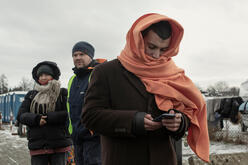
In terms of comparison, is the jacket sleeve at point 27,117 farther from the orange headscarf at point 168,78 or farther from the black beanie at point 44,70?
the orange headscarf at point 168,78

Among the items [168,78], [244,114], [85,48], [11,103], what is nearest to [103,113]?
[168,78]

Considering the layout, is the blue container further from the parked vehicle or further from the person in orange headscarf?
the person in orange headscarf

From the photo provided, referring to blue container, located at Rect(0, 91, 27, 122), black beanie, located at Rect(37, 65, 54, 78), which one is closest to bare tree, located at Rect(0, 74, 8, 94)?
blue container, located at Rect(0, 91, 27, 122)

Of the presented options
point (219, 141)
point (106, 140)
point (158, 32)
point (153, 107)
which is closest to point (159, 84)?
point (153, 107)

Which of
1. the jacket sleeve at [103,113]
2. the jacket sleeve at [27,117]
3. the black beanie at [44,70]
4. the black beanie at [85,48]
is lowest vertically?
the jacket sleeve at [27,117]

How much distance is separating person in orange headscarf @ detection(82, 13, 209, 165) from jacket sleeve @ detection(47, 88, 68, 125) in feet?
5.39

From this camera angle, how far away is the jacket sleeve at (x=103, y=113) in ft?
4.83

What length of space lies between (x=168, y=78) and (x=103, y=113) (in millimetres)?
498

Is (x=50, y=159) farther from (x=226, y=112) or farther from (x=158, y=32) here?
(x=226, y=112)

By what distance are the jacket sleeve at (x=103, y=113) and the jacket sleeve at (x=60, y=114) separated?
1673 millimetres

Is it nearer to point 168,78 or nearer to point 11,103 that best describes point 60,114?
point 168,78

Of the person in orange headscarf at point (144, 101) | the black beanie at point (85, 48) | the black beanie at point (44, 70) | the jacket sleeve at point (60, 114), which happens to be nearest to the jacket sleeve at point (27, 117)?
the jacket sleeve at point (60, 114)

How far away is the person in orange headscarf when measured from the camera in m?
1.49

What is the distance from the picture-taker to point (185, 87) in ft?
5.40
